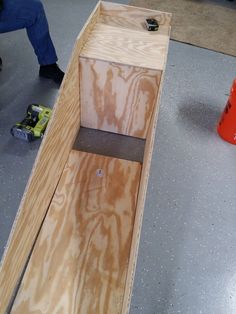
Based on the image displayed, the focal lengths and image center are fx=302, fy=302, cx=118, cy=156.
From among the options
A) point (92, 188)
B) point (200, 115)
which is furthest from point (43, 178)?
point (200, 115)

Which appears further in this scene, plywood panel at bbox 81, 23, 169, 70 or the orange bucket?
the orange bucket

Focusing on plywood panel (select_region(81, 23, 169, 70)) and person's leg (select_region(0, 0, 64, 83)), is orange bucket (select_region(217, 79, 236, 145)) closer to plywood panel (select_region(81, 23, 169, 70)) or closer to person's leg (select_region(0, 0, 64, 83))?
plywood panel (select_region(81, 23, 169, 70))

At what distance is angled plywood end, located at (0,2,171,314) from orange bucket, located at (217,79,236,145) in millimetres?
378

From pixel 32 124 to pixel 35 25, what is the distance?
1.71 ft

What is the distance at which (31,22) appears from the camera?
1.51 meters

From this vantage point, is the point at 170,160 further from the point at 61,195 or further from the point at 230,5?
the point at 230,5

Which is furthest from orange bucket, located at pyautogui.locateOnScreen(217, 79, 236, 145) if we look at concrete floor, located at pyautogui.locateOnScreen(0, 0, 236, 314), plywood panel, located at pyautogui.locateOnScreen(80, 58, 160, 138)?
plywood panel, located at pyautogui.locateOnScreen(80, 58, 160, 138)

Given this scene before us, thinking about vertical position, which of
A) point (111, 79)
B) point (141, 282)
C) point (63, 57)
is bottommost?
point (141, 282)

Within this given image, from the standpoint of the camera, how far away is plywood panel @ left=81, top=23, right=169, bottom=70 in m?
1.23

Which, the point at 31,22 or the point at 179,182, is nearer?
the point at 179,182

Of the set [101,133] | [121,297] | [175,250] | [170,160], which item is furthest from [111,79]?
[121,297]

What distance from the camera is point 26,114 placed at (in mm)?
1539

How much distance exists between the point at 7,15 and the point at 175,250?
1282 mm

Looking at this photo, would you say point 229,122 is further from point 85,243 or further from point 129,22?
point 85,243
